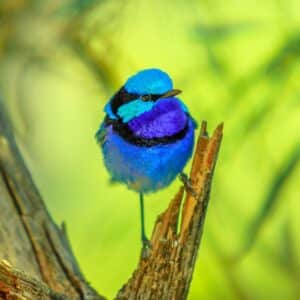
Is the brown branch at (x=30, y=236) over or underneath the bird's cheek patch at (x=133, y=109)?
underneath

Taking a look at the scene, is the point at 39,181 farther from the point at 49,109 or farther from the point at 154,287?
the point at 154,287

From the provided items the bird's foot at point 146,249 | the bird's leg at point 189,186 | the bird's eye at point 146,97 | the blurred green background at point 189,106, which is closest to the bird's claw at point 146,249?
the bird's foot at point 146,249

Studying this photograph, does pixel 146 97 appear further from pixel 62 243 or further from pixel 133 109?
pixel 62 243

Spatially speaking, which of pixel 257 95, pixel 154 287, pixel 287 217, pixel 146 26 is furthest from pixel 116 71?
pixel 154 287

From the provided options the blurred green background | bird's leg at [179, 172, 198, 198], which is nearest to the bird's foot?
bird's leg at [179, 172, 198, 198]

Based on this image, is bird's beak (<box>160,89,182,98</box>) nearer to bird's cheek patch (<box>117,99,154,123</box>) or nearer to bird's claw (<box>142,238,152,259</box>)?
bird's cheek patch (<box>117,99,154,123</box>)

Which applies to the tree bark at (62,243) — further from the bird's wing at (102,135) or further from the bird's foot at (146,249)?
the bird's wing at (102,135)

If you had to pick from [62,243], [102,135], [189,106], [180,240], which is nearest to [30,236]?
[62,243]
